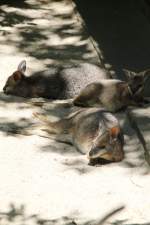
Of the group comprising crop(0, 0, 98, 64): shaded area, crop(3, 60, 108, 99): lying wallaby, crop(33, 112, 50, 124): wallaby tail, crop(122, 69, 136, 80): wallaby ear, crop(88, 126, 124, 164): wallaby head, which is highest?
Answer: crop(88, 126, 124, 164): wallaby head

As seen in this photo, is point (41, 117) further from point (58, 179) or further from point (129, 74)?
point (58, 179)

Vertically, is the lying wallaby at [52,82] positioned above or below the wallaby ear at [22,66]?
below

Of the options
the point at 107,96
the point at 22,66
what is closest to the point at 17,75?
the point at 22,66

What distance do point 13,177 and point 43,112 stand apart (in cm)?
157

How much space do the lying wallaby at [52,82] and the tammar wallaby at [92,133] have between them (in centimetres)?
98

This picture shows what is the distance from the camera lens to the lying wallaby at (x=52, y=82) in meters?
8.92

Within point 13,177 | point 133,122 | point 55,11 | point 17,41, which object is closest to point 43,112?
point 133,122

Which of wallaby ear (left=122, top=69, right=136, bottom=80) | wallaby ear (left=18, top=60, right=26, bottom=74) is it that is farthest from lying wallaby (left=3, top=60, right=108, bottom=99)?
wallaby ear (left=122, top=69, right=136, bottom=80)

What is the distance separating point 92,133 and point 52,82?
185 cm

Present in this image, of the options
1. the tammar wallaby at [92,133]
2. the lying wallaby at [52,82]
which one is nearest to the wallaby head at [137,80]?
the lying wallaby at [52,82]

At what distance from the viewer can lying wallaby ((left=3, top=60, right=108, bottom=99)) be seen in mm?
8922

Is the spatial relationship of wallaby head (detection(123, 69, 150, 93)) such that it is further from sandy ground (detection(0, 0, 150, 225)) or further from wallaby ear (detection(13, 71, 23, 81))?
wallaby ear (detection(13, 71, 23, 81))

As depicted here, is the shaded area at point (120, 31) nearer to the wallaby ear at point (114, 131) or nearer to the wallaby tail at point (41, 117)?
the wallaby tail at point (41, 117)

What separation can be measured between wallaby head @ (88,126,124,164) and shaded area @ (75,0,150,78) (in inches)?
87.4
